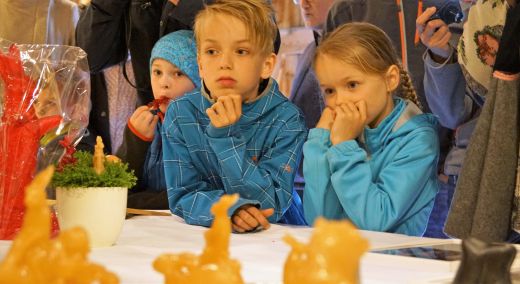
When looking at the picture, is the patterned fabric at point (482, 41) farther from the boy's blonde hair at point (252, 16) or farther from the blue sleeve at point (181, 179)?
the blue sleeve at point (181, 179)

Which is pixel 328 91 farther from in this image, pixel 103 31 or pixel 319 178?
pixel 103 31

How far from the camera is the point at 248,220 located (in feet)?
4.99

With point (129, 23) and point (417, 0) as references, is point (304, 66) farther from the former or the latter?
point (129, 23)

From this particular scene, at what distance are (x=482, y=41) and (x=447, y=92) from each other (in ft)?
1.15

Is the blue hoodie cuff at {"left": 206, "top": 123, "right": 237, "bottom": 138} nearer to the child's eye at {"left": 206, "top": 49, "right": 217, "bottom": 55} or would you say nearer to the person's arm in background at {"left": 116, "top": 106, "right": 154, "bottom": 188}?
the child's eye at {"left": 206, "top": 49, "right": 217, "bottom": 55}

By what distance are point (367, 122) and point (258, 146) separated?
0.83 ft

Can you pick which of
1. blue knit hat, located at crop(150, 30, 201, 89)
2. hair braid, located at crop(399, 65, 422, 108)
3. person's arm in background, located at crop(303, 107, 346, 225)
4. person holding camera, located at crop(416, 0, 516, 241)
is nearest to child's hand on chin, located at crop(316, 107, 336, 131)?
person's arm in background, located at crop(303, 107, 346, 225)

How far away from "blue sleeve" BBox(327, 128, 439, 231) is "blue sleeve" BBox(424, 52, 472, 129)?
0.33 metres

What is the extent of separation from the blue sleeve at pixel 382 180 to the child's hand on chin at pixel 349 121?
0.08 ft

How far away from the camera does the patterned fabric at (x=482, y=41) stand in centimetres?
166

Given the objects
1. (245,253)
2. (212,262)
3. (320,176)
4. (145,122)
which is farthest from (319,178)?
(212,262)

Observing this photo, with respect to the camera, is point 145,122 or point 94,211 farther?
point 145,122

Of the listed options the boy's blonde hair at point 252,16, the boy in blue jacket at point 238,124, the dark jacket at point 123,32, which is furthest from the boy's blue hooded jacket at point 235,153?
the dark jacket at point 123,32

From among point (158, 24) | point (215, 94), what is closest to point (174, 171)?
point (215, 94)
